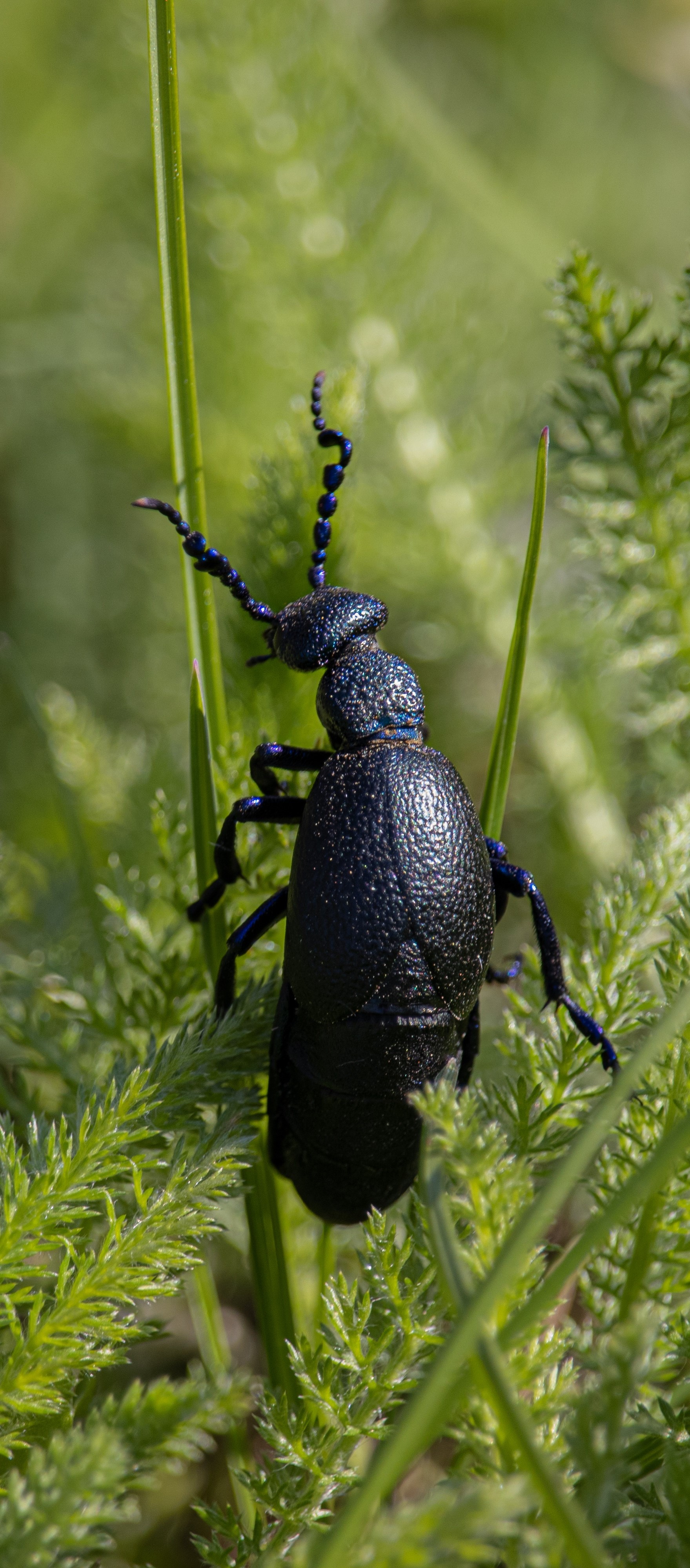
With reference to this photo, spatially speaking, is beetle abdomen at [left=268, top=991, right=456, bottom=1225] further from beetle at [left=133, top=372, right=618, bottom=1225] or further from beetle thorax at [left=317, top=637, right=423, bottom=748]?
beetle thorax at [left=317, top=637, right=423, bottom=748]

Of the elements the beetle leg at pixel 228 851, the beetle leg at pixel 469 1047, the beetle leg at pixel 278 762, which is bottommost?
the beetle leg at pixel 469 1047

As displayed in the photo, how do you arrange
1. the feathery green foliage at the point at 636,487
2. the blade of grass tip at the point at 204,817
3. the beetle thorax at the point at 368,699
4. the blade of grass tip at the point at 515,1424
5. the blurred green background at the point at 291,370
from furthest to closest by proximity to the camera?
the blurred green background at the point at 291,370, the feathery green foliage at the point at 636,487, the beetle thorax at the point at 368,699, the blade of grass tip at the point at 204,817, the blade of grass tip at the point at 515,1424

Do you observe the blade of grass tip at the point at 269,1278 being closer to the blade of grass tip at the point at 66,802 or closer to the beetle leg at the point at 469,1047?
the beetle leg at the point at 469,1047

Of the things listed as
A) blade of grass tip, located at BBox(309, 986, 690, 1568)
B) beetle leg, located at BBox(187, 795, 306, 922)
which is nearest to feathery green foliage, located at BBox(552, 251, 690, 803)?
beetle leg, located at BBox(187, 795, 306, 922)

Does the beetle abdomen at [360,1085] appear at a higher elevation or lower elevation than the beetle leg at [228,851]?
lower

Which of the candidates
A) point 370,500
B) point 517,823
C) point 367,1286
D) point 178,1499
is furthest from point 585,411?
point 178,1499

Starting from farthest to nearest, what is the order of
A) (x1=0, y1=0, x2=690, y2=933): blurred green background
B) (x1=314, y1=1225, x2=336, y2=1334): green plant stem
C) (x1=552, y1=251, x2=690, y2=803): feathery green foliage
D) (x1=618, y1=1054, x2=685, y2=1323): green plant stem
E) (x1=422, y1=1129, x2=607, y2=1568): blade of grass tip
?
(x1=0, y1=0, x2=690, y2=933): blurred green background
(x1=552, y1=251, x2=690, y2=803): feathery green foliage
(x1=314, y1=1225, x2=336, y2=1334): green plant stem
(x1=618, y1=1054, x2=685, y2=1323): green plant stem
(x1=422, y1=1129, x2=607, y2=1568): blade of grass tip

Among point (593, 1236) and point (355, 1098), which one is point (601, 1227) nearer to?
point (593, 1236)

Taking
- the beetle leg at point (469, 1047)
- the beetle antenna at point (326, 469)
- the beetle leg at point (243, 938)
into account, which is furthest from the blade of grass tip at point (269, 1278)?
the beetle antenna at point (326, 469)
